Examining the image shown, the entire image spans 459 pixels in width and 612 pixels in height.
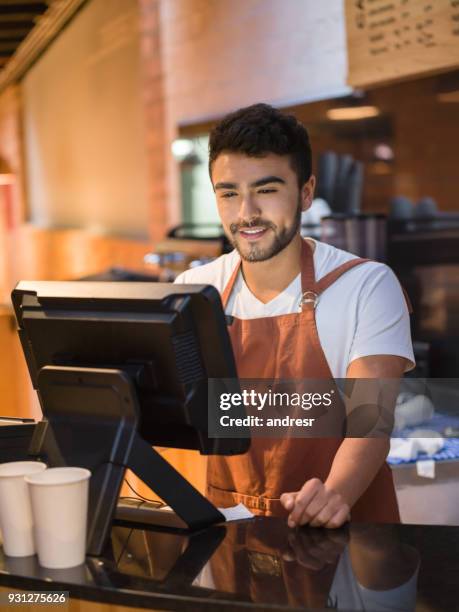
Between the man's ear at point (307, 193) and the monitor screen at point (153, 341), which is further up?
the man's ear at point (307, 193)

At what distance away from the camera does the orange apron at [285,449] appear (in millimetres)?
1846

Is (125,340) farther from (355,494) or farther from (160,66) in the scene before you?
(160,66)

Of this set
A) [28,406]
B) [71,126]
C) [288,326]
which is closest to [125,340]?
[288,326]

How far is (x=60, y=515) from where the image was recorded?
133cm

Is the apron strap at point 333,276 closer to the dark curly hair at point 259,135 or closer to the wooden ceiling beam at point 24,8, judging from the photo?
the dark curly hair at point 259,135

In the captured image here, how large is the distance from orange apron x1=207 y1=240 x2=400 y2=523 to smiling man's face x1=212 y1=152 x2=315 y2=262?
0.36ft

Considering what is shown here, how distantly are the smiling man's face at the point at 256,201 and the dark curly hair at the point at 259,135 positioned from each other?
0.05ft

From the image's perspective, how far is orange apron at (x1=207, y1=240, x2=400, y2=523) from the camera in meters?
1.85

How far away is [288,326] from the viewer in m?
1.89

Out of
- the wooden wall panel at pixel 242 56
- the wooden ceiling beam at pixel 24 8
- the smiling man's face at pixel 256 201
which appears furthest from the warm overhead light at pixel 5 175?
the smiling man's face at pixel 256 201

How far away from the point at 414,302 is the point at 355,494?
1344 millimetres

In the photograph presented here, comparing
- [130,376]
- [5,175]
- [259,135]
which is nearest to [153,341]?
[130,376]

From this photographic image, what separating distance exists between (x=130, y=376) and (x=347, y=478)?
18.8 inches

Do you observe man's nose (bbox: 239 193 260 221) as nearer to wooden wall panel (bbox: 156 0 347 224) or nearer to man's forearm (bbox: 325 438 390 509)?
man's forearm (bbox: 325 438 390 509)
